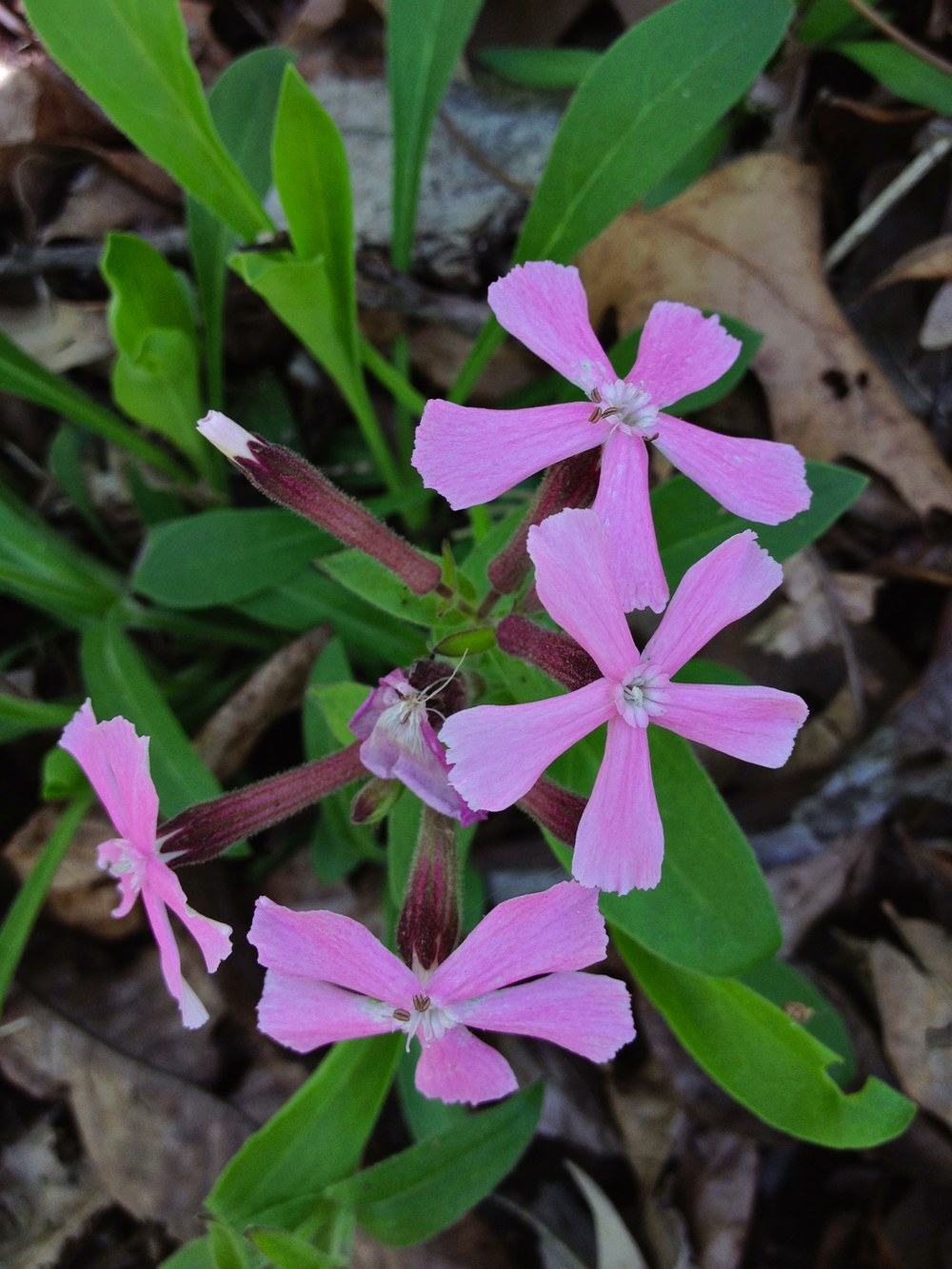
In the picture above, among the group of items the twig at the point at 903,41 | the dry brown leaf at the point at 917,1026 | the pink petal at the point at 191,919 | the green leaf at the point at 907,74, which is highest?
the twig at the point at 903,41

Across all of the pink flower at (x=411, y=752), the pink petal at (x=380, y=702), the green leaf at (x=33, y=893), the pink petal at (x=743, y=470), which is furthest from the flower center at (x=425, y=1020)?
the green leaf at (x=33, y=893)

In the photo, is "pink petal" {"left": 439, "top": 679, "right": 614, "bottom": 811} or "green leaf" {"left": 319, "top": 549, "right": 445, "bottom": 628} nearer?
"pink petal" {"left": 439, "top": 679, "right": 614, "bottom": 811}

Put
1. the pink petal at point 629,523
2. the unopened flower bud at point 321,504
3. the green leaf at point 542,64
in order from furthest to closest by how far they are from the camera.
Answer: the green leaf at point 542,64, the unopened flower bud at point 321,504, the pink petal at point 629,523

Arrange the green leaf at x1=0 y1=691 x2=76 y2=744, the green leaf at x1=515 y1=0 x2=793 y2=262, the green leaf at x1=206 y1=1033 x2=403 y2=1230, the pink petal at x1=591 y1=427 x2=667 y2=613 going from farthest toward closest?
the green leaf at x1=0 y1=691 x2=76 y2=744, the green leaf at x1=515 y1=0 x2=793 y2=262, the green leaf at x1=206 y1=1033 x2=403 y2=1230, the pink petal at x1=591 y1=427 x2=667 y2=613

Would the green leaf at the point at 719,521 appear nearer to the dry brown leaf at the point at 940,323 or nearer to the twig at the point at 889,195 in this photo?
the dry brown leaf at the point at 940,323

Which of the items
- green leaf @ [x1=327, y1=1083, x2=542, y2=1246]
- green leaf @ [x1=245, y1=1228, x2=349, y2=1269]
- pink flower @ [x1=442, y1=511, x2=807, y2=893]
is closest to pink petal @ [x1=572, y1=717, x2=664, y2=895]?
pink flower @ [x1=442, y1=511, x2=807, y2=893]

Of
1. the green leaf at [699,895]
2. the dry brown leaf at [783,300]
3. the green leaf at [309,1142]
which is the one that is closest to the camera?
the green leaf at [699,895]

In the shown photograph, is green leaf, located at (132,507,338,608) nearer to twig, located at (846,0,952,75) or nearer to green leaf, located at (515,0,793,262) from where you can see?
green leaf, located at (515,0,793,262)
